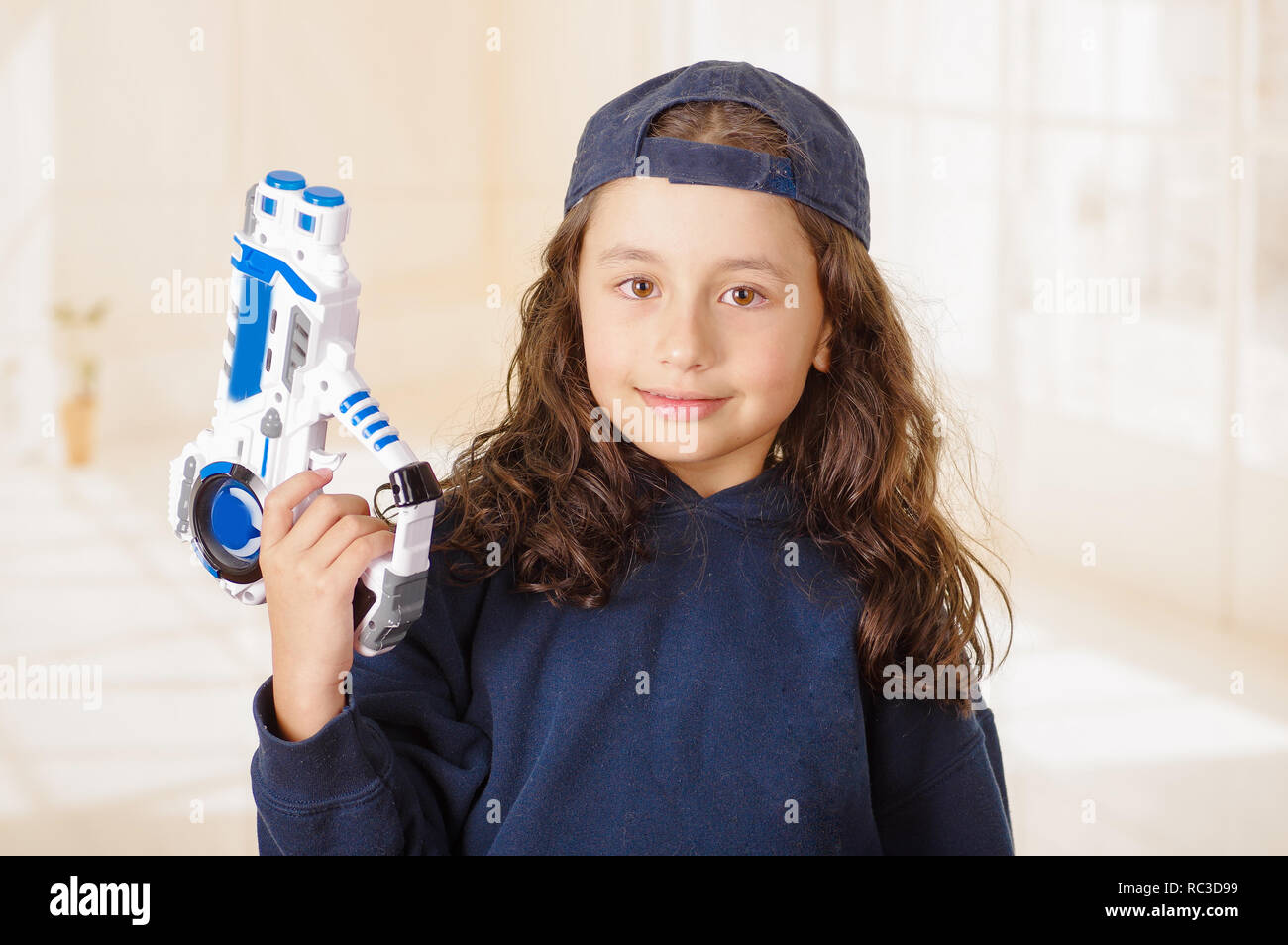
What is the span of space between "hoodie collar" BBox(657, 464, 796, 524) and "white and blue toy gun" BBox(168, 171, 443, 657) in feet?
0.97

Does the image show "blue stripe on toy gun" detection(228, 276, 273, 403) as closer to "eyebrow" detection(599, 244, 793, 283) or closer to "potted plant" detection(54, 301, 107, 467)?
"eyebrow" detection(599, 244, 793, 283)

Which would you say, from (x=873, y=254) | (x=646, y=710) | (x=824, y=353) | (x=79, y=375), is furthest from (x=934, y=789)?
(x=79, y=375)

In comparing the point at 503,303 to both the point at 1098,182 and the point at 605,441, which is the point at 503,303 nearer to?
the point at 1098,182

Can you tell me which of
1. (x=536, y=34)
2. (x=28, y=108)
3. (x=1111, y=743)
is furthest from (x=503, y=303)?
(x=1111, y=743)

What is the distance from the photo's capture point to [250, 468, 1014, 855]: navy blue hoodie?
1072 mm

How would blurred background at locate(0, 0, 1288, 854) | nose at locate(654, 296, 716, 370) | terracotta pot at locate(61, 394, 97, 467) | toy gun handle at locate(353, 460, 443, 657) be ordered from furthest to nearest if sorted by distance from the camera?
terracotta pot at locate(61, 394, 97, 467)
blurred background at locate(0, 0, 1288, 854)
nose at locate(654, 296, 716, 370)
toy gun handle at locate(353, 460, 443, 657)

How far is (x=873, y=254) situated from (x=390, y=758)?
3832 mm

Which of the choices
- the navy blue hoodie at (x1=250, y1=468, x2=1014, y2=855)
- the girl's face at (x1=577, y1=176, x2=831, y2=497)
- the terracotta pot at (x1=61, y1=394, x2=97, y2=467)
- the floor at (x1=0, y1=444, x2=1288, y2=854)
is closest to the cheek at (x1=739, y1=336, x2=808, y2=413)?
the girl's face at (x1=577, y1=176, x2=831, y2=497)

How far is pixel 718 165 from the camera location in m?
1.06

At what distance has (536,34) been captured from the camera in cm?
613

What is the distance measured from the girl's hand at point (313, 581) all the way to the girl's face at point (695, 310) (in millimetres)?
247

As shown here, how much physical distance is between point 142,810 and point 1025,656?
2.11 metres

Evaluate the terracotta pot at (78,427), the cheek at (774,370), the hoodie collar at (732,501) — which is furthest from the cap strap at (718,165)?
the terracotta pot at (78,427)

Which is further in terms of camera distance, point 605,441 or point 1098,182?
point 1098,182
